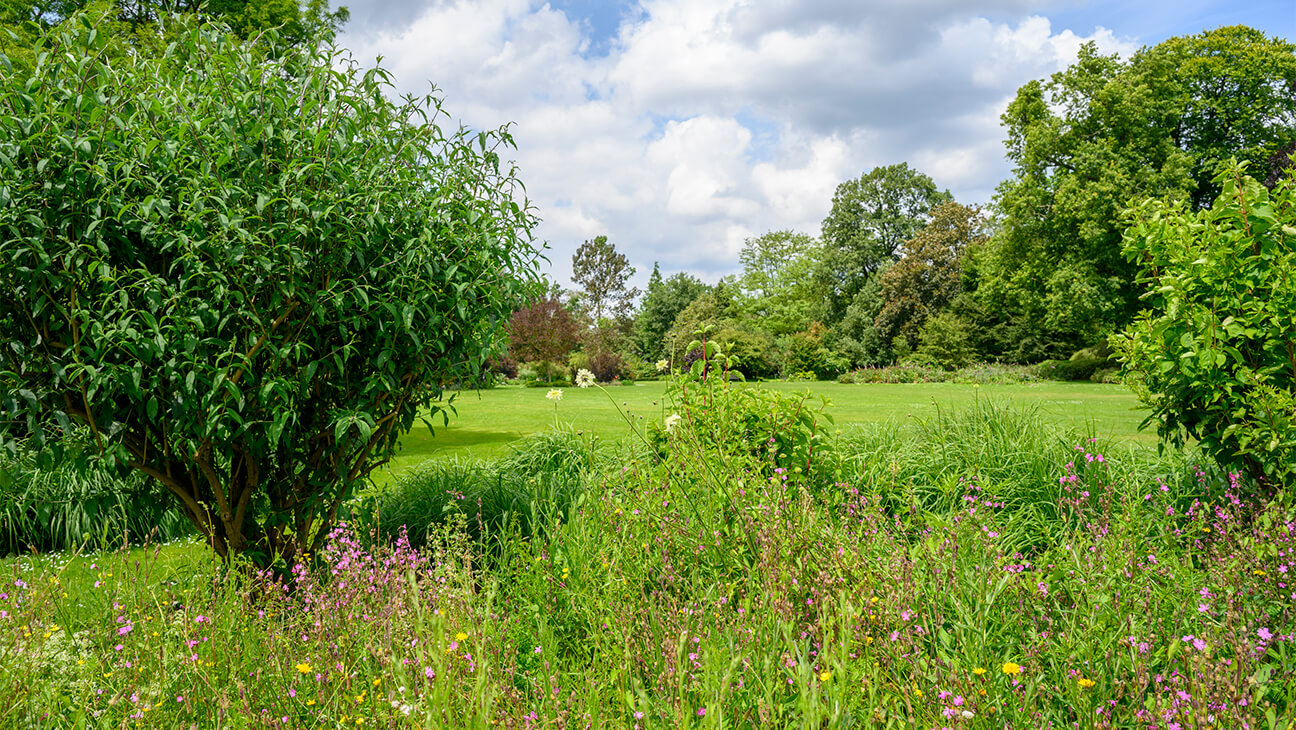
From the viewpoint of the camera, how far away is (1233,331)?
3865 millimetres

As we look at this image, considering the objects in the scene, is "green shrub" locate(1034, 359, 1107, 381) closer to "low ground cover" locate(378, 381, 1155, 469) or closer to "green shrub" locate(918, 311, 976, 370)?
"green shrub" locate(918, 311, 976, 370)

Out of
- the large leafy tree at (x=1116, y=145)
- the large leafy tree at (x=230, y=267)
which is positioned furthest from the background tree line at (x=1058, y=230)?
the large leafy tree at (x=230, y=267)

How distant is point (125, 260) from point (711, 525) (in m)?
2.82

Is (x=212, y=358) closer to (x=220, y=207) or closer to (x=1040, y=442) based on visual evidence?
(x=220, y=207)

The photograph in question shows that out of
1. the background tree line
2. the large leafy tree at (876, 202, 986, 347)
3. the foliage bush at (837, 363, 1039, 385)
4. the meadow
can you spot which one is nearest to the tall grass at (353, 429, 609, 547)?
the meadow

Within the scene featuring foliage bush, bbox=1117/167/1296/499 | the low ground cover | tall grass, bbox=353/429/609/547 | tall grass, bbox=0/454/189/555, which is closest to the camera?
foliage bush, bbox=1117/167/1296/499

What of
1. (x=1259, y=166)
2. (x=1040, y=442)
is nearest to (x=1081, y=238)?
(x=1259, y=166)

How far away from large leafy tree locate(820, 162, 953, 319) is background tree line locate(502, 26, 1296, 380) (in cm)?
44

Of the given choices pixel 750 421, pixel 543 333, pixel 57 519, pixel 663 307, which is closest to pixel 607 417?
pixel 750 421

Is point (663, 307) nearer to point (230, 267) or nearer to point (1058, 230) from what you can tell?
point (1058, 230)

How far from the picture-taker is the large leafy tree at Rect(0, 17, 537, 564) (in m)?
2.85

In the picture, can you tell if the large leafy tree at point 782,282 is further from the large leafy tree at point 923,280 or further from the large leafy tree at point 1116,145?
the large leafy tree at point 1116,145

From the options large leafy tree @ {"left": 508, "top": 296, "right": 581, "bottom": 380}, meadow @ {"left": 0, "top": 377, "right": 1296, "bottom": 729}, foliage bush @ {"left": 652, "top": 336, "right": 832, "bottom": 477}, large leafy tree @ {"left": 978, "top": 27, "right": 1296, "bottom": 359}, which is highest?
large leafy tree @ {"left": 978, "top": 27, "right": 1296, "bottom": 359}

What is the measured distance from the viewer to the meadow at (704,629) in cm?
181
